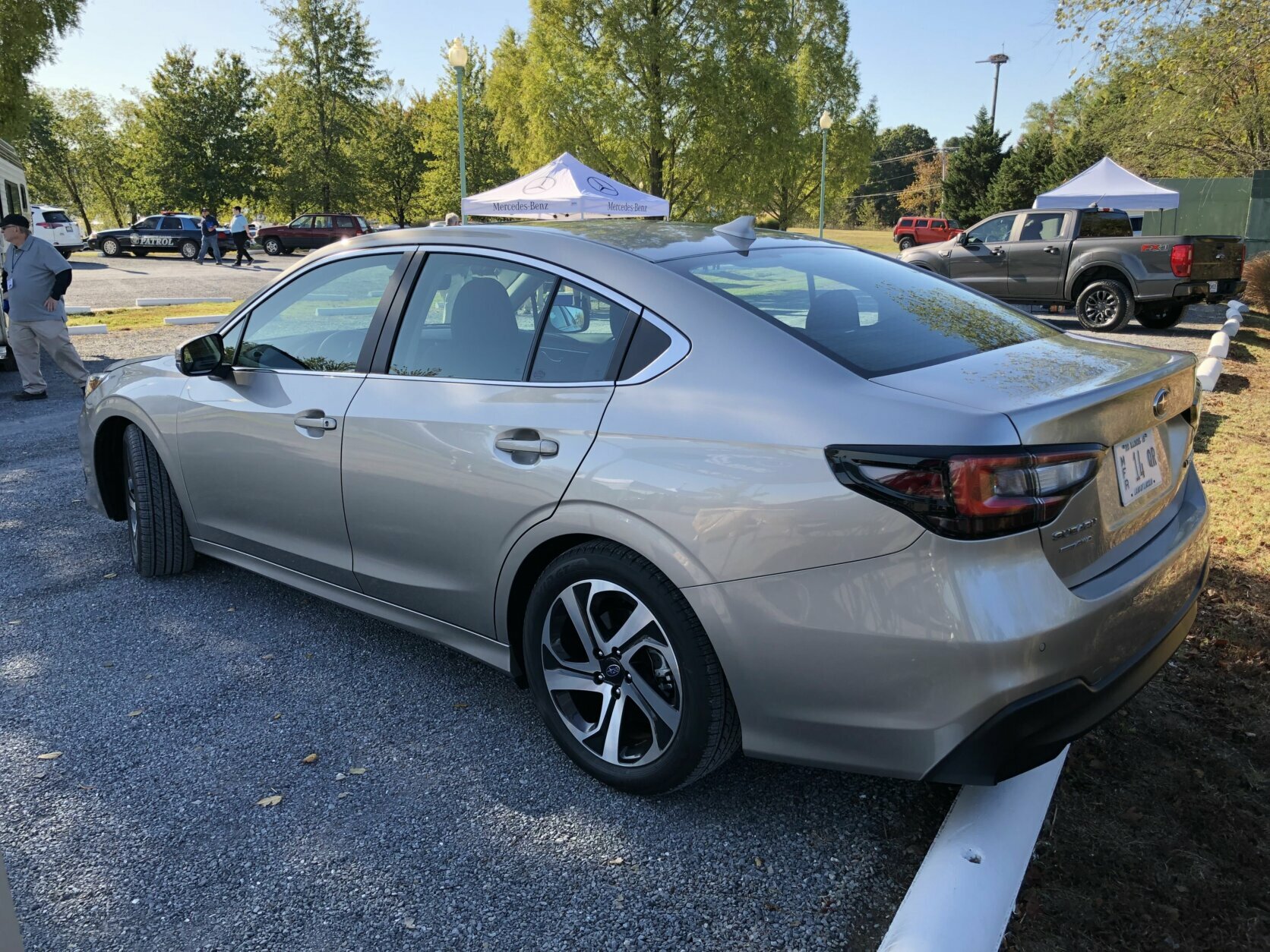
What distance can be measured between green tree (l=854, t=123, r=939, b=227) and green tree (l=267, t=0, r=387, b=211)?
49.8 metres

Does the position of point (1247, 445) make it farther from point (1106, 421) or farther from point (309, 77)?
point (309, 77)

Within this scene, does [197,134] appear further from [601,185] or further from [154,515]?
[154,515]

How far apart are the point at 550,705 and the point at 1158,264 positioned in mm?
13228

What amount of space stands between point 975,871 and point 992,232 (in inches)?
580

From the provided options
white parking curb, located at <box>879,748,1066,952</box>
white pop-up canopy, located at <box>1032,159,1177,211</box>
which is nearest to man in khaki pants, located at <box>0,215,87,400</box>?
white parking curb, located at <box>879,748,1066,952</box>

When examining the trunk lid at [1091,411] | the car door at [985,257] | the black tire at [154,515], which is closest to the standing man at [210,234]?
the car door at [985,257]

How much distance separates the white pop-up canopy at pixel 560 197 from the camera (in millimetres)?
17656

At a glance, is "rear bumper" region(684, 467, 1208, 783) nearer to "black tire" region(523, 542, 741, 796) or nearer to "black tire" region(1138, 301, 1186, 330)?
"black tire" region(523, 542, 741, 796)

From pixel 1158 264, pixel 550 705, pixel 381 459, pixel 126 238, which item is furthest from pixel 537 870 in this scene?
pixel 126 238

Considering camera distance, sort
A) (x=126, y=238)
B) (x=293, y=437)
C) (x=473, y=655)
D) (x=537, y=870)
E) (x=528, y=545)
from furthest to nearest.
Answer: (x=126, y=238)
(x=293, y=437)
(x=473, y=655)
(x=528, y=545)
(x=537, y=870)

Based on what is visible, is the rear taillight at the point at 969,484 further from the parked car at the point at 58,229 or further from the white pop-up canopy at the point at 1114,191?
the parked car at the point at 58,229

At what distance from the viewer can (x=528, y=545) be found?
9.03ft

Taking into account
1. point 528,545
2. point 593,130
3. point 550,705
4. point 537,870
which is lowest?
point 537,870

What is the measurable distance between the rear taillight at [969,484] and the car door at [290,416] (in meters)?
1.98
